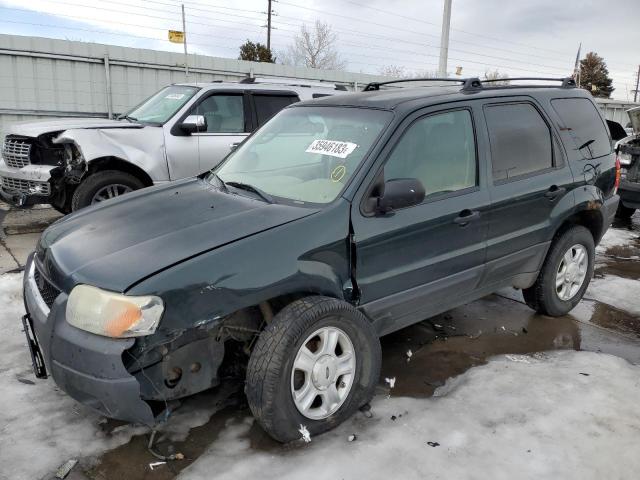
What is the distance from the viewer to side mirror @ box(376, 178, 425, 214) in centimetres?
291

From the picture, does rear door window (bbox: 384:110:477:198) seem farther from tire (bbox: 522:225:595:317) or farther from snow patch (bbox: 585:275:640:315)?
snow patch (bbox: 585:275:640:315)

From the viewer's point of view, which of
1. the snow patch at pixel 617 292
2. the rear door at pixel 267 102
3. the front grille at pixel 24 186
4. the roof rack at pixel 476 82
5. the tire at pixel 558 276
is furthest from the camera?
the rear door at pixel 267 102

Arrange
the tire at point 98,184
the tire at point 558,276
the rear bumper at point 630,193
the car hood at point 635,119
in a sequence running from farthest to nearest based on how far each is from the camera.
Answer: the car hood at point 635,119 < the rear bumper at point 630,193 < the tire at point 98,184 < the tire at point 558,276

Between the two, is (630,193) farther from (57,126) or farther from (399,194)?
(57,126)

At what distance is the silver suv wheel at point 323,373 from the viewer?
8.84 feet

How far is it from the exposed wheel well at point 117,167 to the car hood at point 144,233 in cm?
325

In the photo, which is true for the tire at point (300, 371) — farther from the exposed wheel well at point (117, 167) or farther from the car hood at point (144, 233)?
the exposed wheel well at point (117, 167)

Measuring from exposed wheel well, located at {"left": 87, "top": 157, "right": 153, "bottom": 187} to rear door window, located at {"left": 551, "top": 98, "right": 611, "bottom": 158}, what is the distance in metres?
4.75

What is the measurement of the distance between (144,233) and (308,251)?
2.83 ft

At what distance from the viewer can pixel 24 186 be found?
6480mm

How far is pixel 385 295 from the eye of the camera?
3.10 m

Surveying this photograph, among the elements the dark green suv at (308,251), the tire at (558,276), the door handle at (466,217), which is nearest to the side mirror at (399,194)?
the dark green suv at (308,251)

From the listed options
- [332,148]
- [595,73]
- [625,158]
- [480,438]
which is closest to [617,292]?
[480,438]

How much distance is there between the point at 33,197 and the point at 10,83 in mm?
6105
